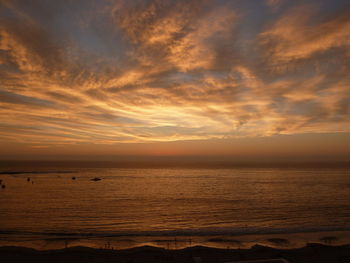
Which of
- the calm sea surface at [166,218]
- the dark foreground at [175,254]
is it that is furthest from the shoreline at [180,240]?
the dark foreground at [175,254]

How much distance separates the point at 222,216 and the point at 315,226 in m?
11.4

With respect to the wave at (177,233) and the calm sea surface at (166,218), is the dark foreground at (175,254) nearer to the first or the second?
the calm sea surface at (166,218)

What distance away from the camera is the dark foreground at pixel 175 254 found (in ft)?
60.4

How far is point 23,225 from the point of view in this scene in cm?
2941

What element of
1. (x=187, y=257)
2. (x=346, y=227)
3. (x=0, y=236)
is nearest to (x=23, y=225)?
(x=0, y=236)

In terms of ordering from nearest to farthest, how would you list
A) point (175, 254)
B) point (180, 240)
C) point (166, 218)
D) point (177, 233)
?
point (175, 254), point (180, 240), point (177, 233), point (166, 218)

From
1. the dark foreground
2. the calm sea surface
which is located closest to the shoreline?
the calm sea surface

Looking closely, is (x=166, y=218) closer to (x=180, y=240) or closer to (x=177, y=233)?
(x=177, y=233)

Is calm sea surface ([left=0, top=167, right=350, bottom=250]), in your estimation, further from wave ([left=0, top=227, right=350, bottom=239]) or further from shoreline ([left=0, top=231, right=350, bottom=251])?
shoreline ([left=0, top=231, right=350, bottom=251])

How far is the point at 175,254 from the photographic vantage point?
19422mm

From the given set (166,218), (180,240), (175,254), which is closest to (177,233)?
(180,240)

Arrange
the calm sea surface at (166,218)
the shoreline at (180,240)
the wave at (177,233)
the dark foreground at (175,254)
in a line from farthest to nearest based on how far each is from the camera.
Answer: the calm sea surface at (166,218)
the wave at (177,233)
the shoreline at (180,240)
the dark foreground at (175,254)

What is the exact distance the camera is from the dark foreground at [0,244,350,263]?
1841 centimetres

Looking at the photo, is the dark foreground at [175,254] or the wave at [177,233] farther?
the wave at [177,233]
